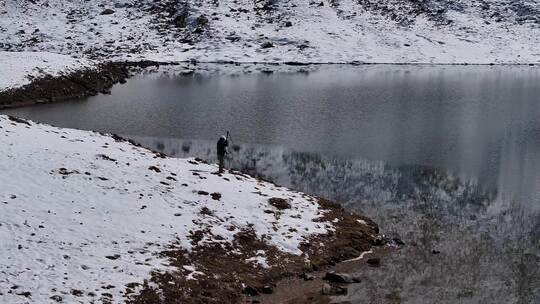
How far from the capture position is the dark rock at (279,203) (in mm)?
25406

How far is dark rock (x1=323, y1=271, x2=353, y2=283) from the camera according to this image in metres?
20.3

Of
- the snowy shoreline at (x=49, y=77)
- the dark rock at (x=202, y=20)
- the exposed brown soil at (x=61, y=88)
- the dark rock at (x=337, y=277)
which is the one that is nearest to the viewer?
the dark rock at (x=337, y=277)

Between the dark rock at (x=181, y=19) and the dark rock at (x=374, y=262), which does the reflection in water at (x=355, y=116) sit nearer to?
the dark rock at (x=374, y=262)

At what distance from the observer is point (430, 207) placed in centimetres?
2827

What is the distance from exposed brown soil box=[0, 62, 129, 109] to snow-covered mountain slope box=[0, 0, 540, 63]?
101 feet

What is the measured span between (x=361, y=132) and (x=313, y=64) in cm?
5982

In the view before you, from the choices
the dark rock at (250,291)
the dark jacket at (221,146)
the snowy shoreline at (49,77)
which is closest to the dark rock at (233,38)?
the snowy shoreline at (49,77)

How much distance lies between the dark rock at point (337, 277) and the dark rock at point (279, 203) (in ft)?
17.3

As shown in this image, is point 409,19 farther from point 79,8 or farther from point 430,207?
point 430,207

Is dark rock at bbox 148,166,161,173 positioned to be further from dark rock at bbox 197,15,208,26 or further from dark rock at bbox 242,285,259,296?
dark rock at bbox 197,15,208,26

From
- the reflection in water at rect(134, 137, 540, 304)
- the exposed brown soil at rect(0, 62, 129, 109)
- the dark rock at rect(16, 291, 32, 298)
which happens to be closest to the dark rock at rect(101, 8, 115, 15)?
the exposed brown soil at rect(0, 62, 129, 109)

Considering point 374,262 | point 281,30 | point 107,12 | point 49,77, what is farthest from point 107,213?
point 107,12

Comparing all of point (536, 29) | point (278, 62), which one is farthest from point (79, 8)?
point (536, 29)

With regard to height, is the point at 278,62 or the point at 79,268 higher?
the point at 79,268
